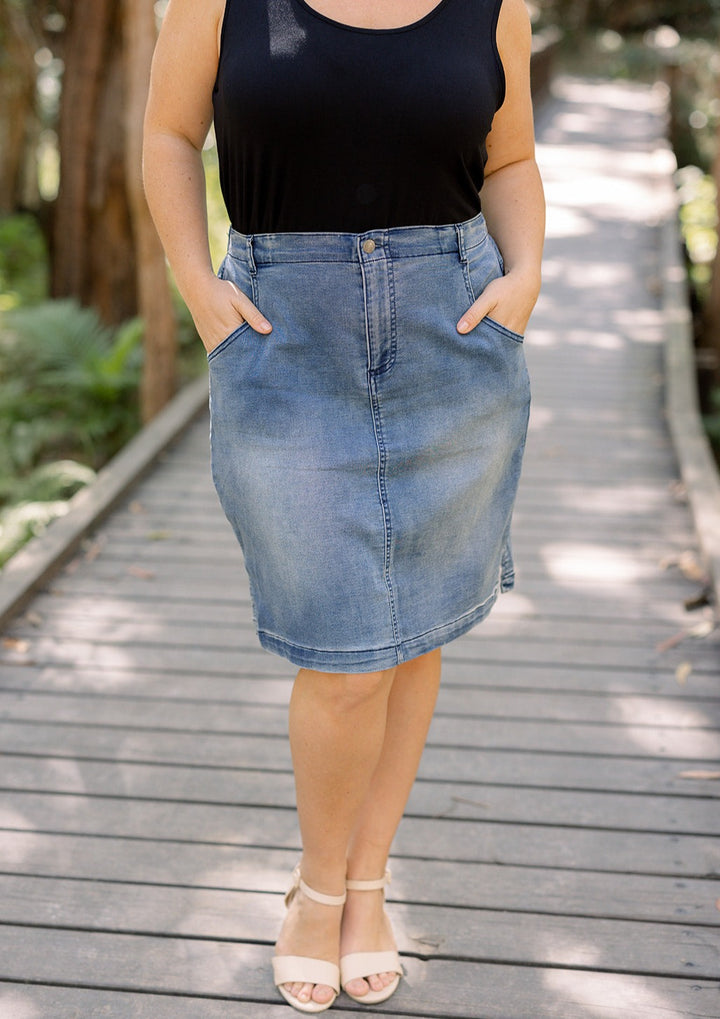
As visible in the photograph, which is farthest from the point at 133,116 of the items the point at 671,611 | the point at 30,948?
the point at 30,948

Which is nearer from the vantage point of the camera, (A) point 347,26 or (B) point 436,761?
(A) point 347,26

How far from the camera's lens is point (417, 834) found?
8.36 ft

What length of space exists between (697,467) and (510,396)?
122 inches

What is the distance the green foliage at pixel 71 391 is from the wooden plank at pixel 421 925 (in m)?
4.55

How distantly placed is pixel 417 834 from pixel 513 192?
1475mm

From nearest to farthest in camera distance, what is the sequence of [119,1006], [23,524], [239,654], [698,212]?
[119,1006]
[239,654]
[23,524]
[698,212]

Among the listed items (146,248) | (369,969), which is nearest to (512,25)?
(369,969)

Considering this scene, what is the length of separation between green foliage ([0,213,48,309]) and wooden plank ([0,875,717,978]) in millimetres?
9542

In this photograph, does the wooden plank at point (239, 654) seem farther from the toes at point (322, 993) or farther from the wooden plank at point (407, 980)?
the toes at point (322, 993)

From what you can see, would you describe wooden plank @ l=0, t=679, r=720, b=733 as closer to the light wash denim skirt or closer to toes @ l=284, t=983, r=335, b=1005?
toes @ l=284, t=983, r=335, b=1005

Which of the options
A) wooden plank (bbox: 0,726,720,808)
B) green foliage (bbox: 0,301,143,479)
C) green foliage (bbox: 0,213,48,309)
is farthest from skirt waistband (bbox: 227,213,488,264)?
green foliage (bbox: 0,213,48,309)

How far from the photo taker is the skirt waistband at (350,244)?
5.35 feet

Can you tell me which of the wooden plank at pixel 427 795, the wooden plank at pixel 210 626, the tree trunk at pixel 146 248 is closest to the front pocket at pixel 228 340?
the wooden plank at pixel 427 795

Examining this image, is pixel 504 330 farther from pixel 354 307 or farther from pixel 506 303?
pixel 354 307
